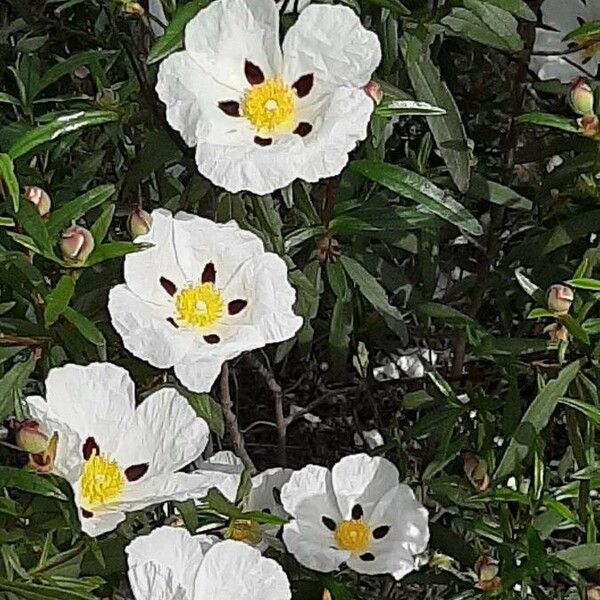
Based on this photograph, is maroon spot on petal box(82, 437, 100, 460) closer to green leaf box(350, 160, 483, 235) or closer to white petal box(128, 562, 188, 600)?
white petal box(128, 562, 188, 600)

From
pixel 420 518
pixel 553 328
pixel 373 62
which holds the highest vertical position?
pixel 373 62

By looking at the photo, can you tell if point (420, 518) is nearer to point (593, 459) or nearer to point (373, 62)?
point (593, 459)

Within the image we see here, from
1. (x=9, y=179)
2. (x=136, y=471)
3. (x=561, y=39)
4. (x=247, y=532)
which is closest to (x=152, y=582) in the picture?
(x=136, y=471)

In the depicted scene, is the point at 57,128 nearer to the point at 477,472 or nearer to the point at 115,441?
the point at 115,441

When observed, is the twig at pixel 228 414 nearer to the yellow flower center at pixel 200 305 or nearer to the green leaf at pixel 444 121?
the yellow flower center at pixel 200 305

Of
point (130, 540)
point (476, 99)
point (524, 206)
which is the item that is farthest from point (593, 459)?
point (476, 99)

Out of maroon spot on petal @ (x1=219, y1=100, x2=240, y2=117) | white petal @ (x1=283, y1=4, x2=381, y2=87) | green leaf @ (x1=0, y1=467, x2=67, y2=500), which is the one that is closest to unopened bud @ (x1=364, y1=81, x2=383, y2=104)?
white petal @ (x1=283, y1=4, x2=381, y2=87)
